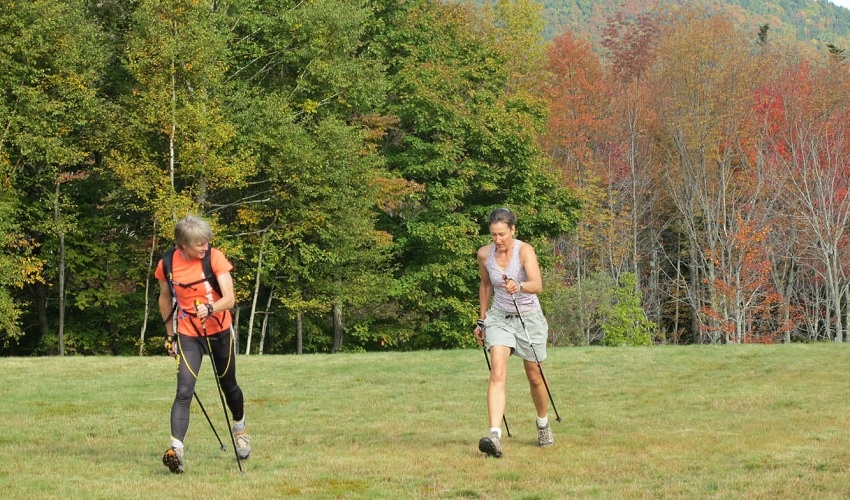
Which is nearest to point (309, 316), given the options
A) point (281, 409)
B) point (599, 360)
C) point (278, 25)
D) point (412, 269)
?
point (412, 269)

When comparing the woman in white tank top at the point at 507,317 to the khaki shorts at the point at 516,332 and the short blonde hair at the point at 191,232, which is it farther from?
the short blonde hair at the point at 191,232

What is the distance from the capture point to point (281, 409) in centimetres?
1455

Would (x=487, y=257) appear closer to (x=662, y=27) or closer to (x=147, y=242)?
(x=147, y=242)

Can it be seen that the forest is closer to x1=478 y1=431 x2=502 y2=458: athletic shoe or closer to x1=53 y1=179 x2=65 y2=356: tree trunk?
x1=53 y1=179 x2=65 y2=356: tree trunk

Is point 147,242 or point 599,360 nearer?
point 599,360

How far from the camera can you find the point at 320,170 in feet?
113

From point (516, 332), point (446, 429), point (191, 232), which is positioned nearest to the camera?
point (191, 232)

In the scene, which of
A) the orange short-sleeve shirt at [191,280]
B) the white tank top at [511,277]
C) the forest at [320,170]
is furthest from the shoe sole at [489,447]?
the forest at [320,170]

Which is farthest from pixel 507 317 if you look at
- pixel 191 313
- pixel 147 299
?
pixel 147 299

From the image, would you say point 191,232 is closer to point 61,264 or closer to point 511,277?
point 511,277

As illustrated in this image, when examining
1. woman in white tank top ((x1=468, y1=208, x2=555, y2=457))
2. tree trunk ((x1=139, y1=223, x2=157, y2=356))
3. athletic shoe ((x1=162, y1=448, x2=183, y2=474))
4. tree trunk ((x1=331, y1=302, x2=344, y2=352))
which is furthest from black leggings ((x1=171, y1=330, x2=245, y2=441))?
tree trunk ((x1=331, y1=302, x2=344, y2=352))

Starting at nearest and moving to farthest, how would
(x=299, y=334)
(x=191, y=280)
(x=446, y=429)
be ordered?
(x=191, y=280) < (x=446, y=429) < (x=299, y=334)

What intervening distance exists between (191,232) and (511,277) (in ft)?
9.37

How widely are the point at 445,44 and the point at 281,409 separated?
27552mm
